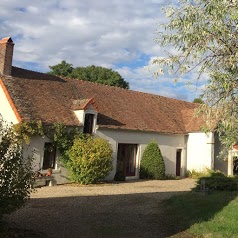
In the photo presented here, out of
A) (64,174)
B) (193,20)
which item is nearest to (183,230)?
(193,20)

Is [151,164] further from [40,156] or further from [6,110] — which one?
[6,110]

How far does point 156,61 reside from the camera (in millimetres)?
8602

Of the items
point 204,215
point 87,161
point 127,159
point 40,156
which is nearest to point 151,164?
point 127,159

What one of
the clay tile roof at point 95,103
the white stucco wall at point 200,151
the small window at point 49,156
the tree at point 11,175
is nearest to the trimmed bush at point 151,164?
the clay tile roof at point 95,103

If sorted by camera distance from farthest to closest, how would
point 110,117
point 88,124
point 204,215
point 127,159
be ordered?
point 127,159 < point 110,117 < point 88,124 < point 204,215

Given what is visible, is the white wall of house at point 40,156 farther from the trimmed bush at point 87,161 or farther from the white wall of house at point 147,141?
the white wall of house at point 147,141

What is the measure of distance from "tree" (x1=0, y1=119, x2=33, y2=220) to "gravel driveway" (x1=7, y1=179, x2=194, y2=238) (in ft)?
4.71

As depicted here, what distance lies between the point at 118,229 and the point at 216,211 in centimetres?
384

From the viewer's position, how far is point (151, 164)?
73.4 feet

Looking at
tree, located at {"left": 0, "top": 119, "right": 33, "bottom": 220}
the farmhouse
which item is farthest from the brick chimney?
tree, located at {"left": 0, "top": 119, "right": 33, "bottom": 220}

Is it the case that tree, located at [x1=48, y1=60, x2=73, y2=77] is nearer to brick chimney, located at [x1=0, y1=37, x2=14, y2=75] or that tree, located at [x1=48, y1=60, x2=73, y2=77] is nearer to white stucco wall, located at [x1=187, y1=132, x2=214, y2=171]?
white stucco wall, located at [x1=187, y1=132, x2=214, y2=171]

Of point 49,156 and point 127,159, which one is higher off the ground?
point 127,159

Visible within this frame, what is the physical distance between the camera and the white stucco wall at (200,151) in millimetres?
24922

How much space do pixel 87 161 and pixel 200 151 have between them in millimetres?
11601
